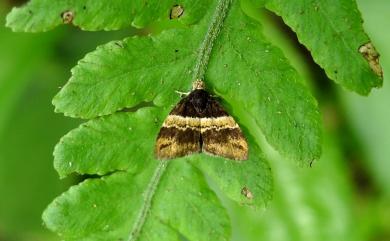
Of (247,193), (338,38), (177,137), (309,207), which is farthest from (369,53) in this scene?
(309,207)

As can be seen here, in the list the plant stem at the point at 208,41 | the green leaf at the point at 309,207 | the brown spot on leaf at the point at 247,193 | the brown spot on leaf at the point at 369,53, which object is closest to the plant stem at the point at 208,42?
the plant stem at the point at 208,41

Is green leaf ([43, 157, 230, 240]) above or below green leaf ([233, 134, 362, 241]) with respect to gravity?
above

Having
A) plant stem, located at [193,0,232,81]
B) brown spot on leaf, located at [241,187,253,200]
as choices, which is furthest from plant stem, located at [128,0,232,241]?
brown spot on leaf, located at [241,187,253,200]

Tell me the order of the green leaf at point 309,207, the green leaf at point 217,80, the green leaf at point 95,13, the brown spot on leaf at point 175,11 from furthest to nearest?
the green leaf at point 309,207
the brown spot on leaf at point 175,11
the green leaf at point 217,80
the green leaf at point 95,13

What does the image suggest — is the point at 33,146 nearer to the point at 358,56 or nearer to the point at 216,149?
the point at 216,149

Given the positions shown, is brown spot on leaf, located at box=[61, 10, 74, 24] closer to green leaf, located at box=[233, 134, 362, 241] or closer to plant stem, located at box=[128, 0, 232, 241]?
plant stem, located at box=[128, 0, 232, 241]

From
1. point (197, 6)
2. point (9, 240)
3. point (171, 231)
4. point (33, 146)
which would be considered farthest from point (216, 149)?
point (9, 240)

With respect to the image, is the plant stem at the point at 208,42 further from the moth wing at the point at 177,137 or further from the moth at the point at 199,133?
the moth wing at the point at 177,137
